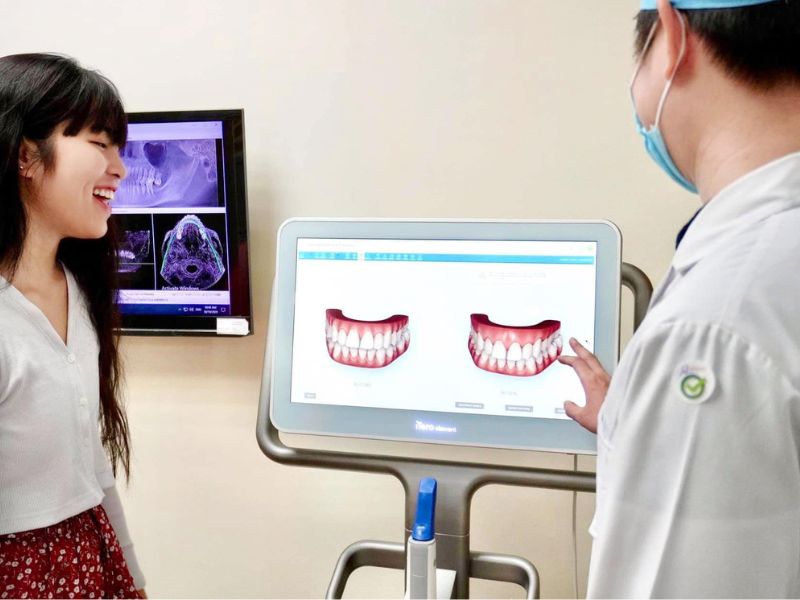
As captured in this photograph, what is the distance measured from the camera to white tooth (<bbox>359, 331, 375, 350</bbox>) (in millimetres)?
1405

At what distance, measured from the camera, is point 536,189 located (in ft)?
6.00

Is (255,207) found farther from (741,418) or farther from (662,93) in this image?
(741,418)

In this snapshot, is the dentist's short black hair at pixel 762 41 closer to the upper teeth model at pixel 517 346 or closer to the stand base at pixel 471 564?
the upper teeth model at pixel 517 346

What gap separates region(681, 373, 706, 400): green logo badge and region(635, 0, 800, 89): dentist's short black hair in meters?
0.32

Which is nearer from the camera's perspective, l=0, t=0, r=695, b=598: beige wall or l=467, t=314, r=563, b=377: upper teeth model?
l=467, t=314, r=563, b=377: upper teeth model

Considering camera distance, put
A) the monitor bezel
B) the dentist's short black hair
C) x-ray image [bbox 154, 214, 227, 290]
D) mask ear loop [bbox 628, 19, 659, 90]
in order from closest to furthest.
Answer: the dentist's short black hair
mask ear loop [bbox 628, 19, 659, 90]
the monitor bezel
x-ray image [bbox 154, 214, 227, 290]

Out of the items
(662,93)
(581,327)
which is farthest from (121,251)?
(662,93)

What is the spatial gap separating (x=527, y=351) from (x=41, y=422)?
84cm

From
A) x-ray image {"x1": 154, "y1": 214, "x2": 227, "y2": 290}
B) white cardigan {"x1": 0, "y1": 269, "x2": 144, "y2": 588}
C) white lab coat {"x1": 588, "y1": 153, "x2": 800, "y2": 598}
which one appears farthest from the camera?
x-ray image {"x1": 154, "y1": 214, "x2": 227, "y2": 290}

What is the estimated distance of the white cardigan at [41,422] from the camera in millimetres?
1197

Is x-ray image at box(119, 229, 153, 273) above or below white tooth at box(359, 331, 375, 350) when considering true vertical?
above

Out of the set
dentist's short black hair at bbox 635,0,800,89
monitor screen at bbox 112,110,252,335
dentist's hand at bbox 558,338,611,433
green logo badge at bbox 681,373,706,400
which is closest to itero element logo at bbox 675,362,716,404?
green logo badge at bbox 681,373,706,400

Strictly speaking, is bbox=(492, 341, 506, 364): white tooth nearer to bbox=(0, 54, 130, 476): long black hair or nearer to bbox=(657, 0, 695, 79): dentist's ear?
bbox=(657, 0, 695, 79): dentist's ear

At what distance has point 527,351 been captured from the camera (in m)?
1.34
